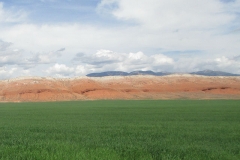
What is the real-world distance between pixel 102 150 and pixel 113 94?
122558mm

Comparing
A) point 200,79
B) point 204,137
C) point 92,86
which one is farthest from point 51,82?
point 204,137

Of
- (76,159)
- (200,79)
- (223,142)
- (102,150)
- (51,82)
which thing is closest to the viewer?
(76,159)

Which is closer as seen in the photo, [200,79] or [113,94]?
[113,94]

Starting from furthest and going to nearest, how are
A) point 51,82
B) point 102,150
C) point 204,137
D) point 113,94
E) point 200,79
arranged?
point 200,79 < point 51,82 < point 113,94 < point 204,137 < point 102,150

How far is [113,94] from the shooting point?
136m

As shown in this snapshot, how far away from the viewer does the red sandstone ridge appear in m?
128

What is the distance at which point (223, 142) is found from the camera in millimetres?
16062

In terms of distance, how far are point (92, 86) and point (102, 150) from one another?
421ft

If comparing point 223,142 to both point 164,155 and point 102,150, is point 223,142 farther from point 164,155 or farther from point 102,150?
point 102,150

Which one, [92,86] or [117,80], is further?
[117,80]

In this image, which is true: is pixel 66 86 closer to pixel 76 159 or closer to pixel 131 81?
pixel 131 81

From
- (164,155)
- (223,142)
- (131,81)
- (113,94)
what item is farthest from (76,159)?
(131,81)

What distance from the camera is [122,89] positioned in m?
145

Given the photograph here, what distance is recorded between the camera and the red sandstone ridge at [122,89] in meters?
128
